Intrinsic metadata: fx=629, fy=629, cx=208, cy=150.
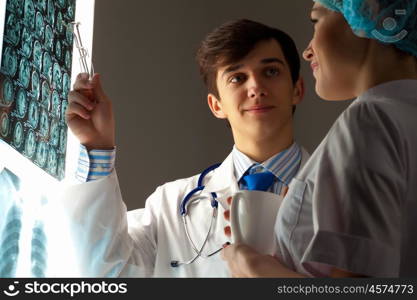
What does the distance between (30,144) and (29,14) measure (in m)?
0.33

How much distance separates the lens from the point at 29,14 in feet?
5.25

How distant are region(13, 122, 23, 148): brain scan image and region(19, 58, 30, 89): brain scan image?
11 cm

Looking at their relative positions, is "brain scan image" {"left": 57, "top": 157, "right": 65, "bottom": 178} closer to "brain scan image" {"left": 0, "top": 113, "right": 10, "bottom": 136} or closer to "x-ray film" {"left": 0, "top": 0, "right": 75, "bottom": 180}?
"x-ray film" {"left": 0, "top": 0, "right": 75, "bottom": 180}

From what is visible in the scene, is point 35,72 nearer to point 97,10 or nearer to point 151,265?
point 151,265

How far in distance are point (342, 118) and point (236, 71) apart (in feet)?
3.45

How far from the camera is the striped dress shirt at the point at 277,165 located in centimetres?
170

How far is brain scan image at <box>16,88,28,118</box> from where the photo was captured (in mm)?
1506

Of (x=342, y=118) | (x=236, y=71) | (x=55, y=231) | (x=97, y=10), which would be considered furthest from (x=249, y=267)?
(x=97, y=10)

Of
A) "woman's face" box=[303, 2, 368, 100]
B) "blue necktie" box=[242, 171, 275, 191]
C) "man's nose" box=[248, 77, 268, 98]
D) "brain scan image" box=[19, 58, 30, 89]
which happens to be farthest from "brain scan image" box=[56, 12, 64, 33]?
"woman's face" box=[303, 2, 368, 100]

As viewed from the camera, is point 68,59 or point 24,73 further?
point 68,59

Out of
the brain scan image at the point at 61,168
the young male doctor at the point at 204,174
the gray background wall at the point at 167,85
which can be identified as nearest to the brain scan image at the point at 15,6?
the young male doctor at the point at 204,174

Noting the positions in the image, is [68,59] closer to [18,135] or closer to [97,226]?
[18,135]

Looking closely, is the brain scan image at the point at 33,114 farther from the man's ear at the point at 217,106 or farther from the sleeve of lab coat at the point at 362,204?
the sleeve of lab coat at the point at 362,204

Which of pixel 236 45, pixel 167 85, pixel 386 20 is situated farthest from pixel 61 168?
pixel 386 20
